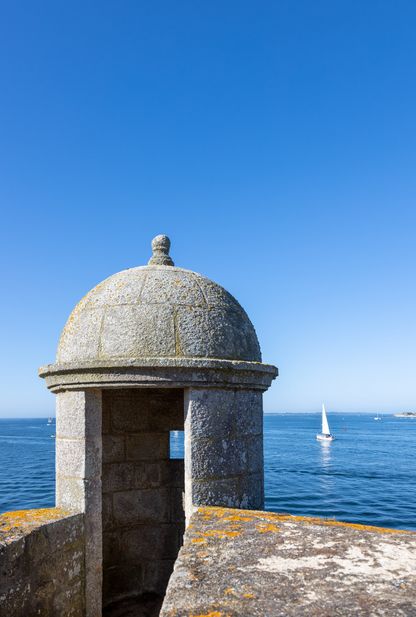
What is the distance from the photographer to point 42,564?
3586 mm

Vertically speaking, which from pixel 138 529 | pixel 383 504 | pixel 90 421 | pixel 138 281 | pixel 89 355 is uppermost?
pixel 138 281

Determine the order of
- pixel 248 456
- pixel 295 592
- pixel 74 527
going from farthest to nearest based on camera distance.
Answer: pixel 248 456 → pixel 74 527 → pixel 295 592

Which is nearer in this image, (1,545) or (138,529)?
(1,545)

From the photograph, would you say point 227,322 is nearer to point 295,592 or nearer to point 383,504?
point 295,592

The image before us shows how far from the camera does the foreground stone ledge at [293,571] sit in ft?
5.86

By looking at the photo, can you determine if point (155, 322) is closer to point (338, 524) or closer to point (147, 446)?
point (338, 524)

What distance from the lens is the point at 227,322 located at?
4.34 m

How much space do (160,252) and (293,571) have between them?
11.1ft

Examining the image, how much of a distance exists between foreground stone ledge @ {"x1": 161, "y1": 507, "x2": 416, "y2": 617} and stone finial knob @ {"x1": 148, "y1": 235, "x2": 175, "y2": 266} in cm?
265

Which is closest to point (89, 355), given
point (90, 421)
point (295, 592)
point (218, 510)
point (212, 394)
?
point (90, 421)

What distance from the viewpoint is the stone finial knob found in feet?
16.0

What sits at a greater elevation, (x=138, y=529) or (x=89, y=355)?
(x=89, y=355)

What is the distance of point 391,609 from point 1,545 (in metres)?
2.49

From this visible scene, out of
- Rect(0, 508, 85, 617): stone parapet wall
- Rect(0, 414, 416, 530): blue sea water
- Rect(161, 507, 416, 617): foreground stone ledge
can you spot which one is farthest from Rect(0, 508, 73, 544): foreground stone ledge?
Rect(0, 414, 416, 530): blue sea water
